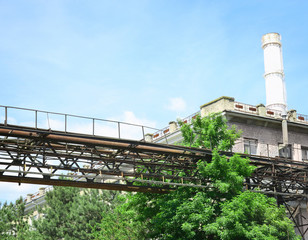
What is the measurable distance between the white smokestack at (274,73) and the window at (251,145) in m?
8.17

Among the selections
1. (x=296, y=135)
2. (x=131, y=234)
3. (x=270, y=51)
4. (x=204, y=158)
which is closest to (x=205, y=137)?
(x=204, y=158)

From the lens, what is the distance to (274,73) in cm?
4325

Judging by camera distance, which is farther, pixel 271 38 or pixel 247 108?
pixel 271 38

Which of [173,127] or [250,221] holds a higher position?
[173,127]

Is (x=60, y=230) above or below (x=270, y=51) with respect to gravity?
below

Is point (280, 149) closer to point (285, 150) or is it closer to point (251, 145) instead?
point (285, 150)

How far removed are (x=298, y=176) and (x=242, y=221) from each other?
717 centimetres

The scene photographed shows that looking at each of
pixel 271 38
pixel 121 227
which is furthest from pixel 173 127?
pixel 271 38

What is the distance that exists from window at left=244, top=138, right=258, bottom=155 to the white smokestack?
26.8 ft

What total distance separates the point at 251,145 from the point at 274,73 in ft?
37.9

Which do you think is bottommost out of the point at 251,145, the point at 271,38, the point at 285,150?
the point at 285,150

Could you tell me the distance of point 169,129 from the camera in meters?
38.4

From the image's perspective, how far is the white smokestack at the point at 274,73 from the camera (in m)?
42.1

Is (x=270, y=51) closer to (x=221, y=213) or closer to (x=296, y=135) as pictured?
(x=296, y=135)
